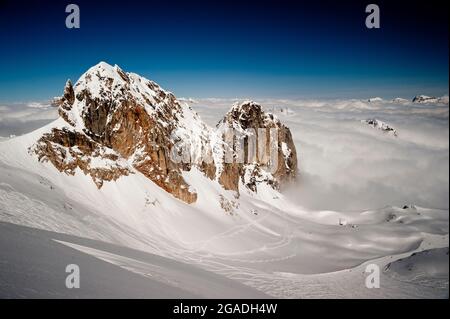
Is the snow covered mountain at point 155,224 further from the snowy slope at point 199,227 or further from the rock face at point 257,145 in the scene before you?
the rock face at point 257,145

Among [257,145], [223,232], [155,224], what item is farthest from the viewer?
[257,145]

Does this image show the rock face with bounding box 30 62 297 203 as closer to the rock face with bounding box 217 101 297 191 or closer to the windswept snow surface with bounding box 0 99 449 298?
the windswept snow surface with bounding box 0 99 449 298

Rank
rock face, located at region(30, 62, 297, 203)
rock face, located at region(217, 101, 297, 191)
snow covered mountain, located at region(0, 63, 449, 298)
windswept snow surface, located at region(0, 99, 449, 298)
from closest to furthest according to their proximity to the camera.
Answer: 1. snow covered mountain, located at region(0, 63, 449, 298)
2. windswept snow surface, located at region(0, 99, 449, 298)
3. rock face, located at region(30, 62, 297, 203)
4. rock face, located at region(217, 101, 297, 191)

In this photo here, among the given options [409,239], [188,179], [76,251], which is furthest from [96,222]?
[409,239]

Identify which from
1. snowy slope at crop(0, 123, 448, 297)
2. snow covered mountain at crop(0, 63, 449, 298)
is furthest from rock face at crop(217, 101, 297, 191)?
snowy slope at crop(0, 123, 448, 297)

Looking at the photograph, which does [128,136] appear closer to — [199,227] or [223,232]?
[199,227]

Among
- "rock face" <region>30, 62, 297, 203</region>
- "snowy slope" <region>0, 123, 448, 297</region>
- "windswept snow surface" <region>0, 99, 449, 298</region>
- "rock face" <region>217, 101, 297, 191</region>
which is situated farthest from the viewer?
"rock face" <region>217, 101, 297, 191</region>

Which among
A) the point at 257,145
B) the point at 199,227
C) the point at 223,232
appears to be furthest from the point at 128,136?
the point at 257,145

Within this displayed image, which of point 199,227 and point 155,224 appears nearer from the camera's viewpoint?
point 155,224

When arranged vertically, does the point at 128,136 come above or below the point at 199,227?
above
